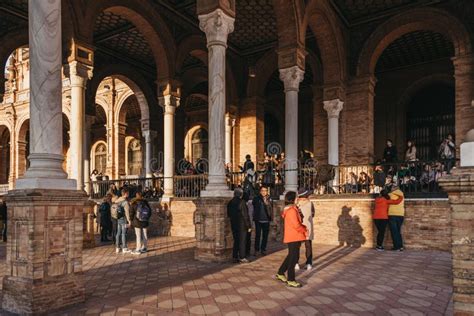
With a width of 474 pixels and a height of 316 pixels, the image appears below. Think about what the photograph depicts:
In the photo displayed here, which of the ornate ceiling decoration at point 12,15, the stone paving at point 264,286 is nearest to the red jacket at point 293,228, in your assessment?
the stone paving at point 264,286

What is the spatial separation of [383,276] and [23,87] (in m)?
23.0

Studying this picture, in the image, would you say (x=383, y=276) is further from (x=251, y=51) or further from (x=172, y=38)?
(x=251, y=51)

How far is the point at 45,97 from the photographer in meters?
5.14

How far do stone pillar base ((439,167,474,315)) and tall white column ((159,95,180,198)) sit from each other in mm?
10391

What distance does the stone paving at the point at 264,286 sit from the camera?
184 inches

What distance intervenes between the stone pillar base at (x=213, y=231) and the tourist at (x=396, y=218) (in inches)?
160

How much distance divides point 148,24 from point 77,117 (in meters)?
4.29

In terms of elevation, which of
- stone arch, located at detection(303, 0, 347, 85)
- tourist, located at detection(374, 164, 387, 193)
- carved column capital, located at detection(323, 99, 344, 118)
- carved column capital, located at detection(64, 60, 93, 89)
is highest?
stone arch, located at detection(303, 0, 347, 85)

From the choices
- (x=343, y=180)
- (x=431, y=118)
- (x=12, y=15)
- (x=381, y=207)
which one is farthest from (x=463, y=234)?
(x=431, y=118)

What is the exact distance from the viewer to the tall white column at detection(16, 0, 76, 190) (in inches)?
200

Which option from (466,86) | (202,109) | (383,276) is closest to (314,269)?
(383,276)

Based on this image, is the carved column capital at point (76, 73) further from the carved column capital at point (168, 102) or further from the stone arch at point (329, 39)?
the stone arch at point (329, 39)

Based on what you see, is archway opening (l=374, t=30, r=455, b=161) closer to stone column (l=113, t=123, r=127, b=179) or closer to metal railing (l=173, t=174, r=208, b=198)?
metal railing (l=173, t=174, r=208, b=198)

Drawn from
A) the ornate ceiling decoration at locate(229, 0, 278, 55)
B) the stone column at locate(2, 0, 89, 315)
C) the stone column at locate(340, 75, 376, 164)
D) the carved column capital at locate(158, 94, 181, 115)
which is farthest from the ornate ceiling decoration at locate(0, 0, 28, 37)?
the stone column at locate(340, 75, 376, 164)
